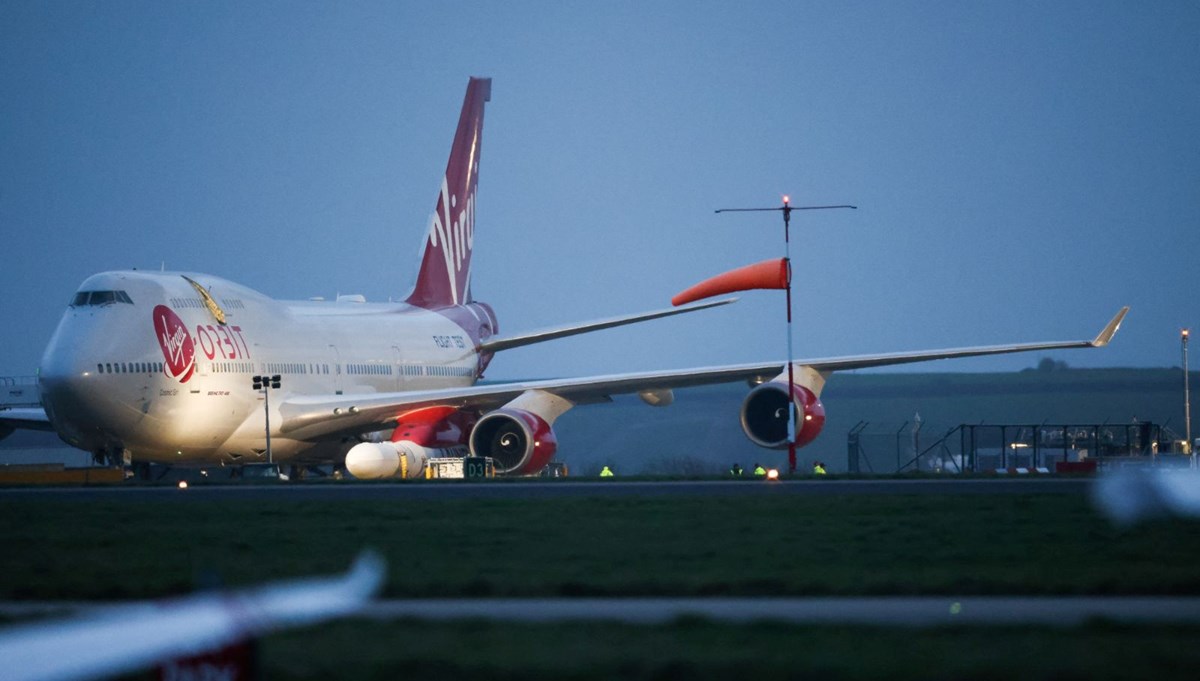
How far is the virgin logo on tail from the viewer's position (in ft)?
166

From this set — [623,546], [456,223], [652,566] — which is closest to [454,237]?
[456,223]

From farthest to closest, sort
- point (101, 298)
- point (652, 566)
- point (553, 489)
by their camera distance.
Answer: point (101, 298)
point (553, 489)
point (652, 566)

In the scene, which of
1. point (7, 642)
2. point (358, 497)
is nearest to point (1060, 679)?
point (7, 642)

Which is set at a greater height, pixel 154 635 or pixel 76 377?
pixel 76 377

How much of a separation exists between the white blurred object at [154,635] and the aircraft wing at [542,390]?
1307 inches

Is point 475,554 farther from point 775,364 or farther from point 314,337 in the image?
point 314,337

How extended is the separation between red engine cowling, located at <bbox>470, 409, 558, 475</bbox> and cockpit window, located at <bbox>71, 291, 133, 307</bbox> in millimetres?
8178

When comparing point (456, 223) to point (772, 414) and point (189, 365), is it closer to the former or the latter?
point (189, 365)

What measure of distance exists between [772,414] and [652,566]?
22.3 meters

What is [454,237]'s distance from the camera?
5153cm

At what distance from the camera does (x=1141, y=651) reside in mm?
10070

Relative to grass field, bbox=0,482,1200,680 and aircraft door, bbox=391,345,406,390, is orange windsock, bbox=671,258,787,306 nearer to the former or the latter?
aircraft door, bbox=391,345,406,390

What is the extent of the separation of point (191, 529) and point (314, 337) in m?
21.6

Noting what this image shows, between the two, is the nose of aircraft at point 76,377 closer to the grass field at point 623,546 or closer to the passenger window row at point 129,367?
the passenger window row at point 129,367
